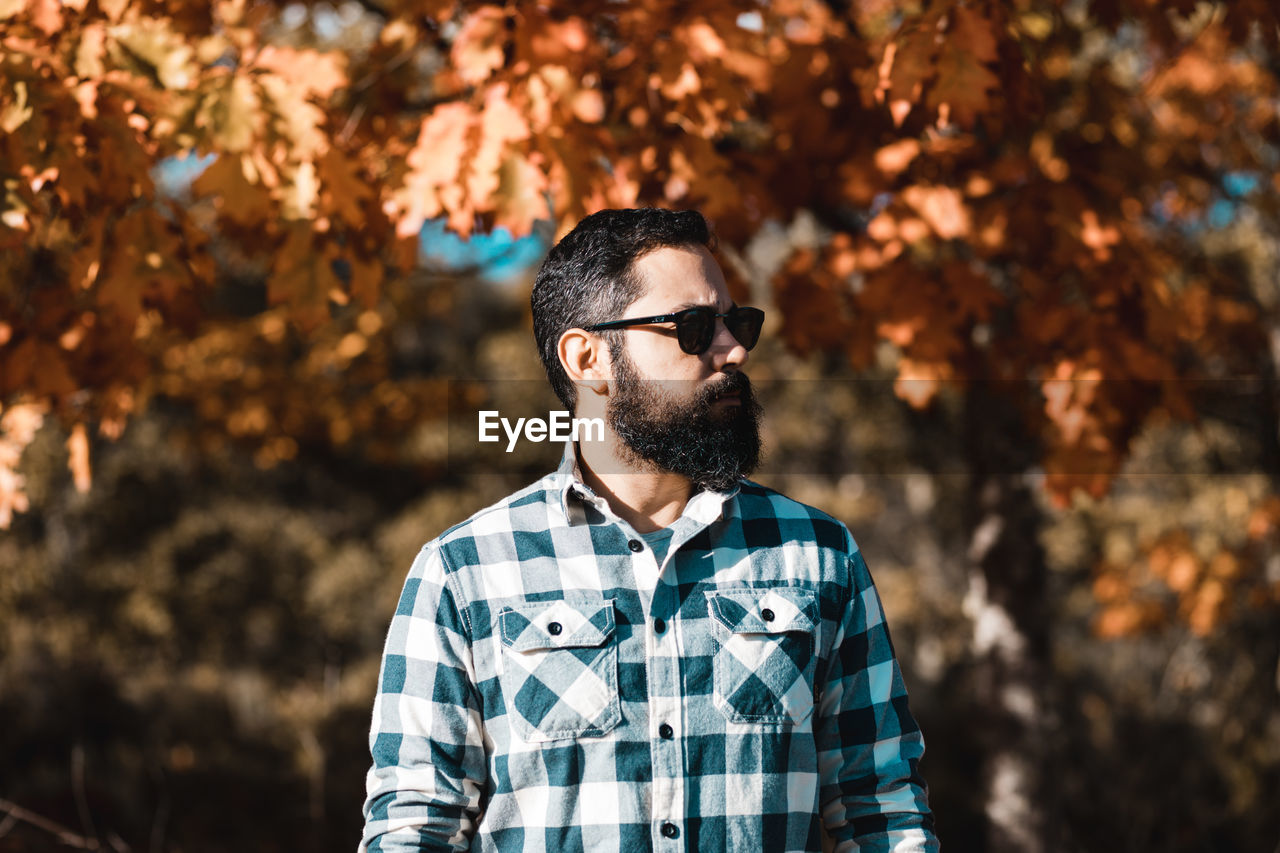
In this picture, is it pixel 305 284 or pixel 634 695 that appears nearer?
pixel 634 695

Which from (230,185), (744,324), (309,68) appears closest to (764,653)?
(744,324)

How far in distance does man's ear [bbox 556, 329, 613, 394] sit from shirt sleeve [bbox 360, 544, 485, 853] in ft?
1.25

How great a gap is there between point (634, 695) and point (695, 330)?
56 cm

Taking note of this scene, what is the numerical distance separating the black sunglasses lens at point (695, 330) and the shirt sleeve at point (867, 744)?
1.38ft

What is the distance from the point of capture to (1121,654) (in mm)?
10492

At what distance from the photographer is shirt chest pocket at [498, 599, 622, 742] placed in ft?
4.91

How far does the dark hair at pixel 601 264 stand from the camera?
1689 millimetres

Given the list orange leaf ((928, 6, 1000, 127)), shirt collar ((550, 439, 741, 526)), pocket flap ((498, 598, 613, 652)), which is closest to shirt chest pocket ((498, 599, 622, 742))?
pocket flap ((498, 598, 613, 652))

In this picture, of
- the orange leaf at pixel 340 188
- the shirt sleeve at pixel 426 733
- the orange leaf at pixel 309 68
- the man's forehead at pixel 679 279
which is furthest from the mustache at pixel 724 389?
the orange leaf at pixel 309 68

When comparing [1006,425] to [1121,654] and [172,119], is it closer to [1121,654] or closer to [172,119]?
[172,119]

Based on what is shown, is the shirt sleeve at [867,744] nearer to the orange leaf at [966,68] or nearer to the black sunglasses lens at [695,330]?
the black sunglasses lens at [695,330]

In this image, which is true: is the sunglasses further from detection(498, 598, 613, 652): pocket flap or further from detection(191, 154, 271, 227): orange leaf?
detection(191, 154, 271, 227): orange leaf

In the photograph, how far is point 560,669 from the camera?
1.51m

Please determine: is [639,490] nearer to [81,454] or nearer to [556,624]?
[556,624]
